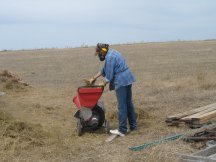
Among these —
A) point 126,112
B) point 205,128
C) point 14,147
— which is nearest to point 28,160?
point 14,147

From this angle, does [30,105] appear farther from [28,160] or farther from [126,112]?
[28,160]

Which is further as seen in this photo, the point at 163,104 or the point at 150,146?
the point at 163,104

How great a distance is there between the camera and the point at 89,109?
9.73 meters

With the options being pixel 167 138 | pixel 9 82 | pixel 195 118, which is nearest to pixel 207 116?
pixel 195 118

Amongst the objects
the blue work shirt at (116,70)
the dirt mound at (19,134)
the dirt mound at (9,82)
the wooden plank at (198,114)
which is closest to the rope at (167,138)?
the wooden plank at (198,114)

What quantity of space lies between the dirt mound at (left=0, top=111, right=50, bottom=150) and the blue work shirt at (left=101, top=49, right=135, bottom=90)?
1723mm

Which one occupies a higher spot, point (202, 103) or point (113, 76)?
point (113, 76)

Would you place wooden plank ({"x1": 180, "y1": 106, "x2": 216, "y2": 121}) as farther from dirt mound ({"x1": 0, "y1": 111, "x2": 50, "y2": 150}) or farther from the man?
dirt mound ({"x1": 0, "y1": 111, "x2": 50, "y2": 150})

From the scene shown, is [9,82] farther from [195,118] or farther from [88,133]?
[195,118]

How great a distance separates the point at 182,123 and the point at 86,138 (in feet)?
6.72

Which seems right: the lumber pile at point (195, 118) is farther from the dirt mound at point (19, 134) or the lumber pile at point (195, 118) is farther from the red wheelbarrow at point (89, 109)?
the dirt mound at point (19, 134)

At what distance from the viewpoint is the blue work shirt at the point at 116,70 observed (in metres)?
9.34

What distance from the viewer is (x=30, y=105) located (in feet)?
45.7

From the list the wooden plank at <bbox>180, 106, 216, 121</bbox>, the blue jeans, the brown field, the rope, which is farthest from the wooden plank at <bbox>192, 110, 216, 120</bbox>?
the blue jeans
